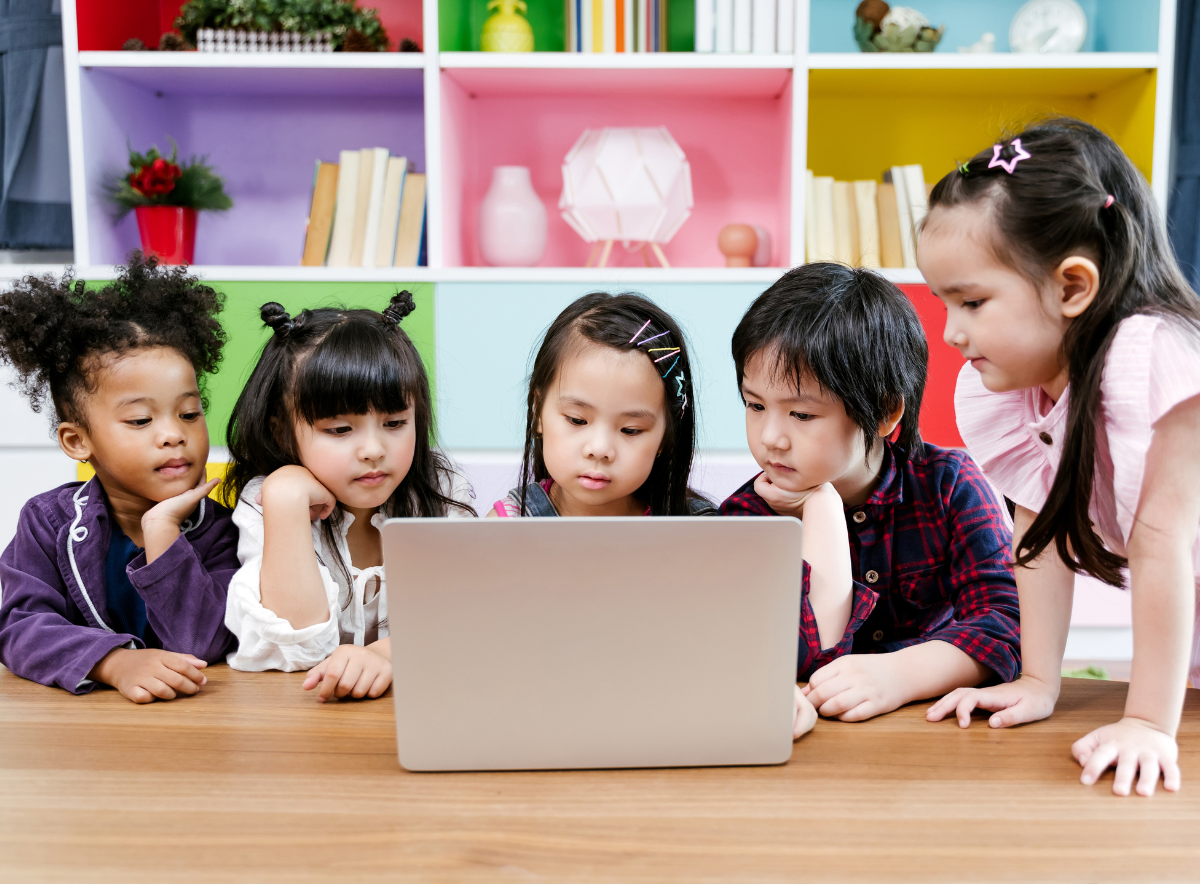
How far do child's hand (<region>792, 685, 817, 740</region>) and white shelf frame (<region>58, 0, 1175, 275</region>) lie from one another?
158 centimetres

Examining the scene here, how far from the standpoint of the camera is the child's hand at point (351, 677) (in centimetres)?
81

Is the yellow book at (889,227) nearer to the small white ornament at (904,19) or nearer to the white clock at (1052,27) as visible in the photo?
the small white ornament at (904,19)

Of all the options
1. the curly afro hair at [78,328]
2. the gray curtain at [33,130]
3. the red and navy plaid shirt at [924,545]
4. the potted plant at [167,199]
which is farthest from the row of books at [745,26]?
the gray curtain at [33,130]

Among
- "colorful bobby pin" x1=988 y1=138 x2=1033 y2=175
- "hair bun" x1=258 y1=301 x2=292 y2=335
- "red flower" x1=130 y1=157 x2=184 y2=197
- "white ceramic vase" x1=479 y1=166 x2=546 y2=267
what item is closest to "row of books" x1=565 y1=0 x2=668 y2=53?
"white ceramic vase" x1=479 y1=166 x2=546 y2=267

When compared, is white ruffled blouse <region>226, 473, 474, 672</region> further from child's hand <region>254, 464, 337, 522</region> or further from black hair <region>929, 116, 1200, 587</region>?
black hair <region>929, 116, 1200, 587</region>

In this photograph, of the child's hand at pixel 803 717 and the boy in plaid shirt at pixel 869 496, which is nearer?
the child's hand at pixel 803 717

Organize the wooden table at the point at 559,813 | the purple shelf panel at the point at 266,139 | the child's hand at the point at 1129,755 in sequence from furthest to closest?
the purple shelf panel at the point at 266,139, the child's hand at the point at 1129,755, the wooden table at the point at 559,813

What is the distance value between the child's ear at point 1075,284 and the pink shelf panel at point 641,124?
1.68 m

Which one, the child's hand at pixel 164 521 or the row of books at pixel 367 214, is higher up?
the row of books at pixel 367 214

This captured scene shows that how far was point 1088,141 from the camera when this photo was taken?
812 millimetres

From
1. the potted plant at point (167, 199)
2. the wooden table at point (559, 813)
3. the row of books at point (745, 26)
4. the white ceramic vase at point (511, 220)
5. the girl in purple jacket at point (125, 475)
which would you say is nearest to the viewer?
the wooden table at point (559, 813)

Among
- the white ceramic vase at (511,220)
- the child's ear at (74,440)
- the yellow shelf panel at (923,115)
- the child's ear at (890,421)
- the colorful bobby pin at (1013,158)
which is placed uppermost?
the yellow shelf panel at (923,115)

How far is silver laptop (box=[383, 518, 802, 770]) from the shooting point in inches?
24.5

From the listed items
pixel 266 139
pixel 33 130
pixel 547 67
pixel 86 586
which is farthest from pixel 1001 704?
pixel 33 130
